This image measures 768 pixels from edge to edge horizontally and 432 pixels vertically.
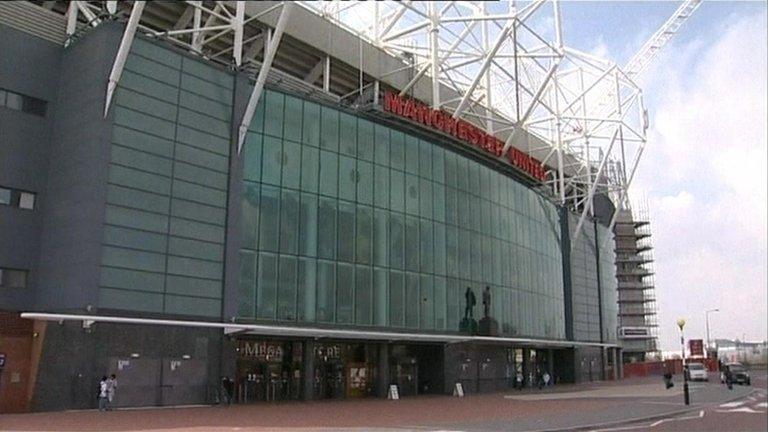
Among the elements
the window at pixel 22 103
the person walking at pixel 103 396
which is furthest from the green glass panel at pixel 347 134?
the person walking at pixel 103 396

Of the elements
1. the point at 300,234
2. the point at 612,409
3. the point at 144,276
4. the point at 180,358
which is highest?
the point at 300,234

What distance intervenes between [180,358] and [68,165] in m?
10.0

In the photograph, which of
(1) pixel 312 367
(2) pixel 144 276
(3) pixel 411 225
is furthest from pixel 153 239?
(3) pixel 411 225

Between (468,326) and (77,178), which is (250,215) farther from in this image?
(468,326)

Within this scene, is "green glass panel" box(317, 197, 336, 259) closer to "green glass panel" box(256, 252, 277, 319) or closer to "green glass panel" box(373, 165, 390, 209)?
"green glass panel" box(256, 252, 277, 319)

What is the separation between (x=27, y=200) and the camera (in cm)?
3275

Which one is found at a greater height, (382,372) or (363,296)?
(363,296)

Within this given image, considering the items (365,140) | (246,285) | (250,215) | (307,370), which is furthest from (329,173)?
(307,370)

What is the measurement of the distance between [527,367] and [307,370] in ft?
92.6

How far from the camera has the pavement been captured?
24.2 meters

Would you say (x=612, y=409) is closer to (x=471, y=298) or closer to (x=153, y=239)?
(x=471, y=298)

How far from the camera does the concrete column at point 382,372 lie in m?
45.1

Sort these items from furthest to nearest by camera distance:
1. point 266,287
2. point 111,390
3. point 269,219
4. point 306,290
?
point 306,290 → point 269,219 → point 266,287 → point 111,390

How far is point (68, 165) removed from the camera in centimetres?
3291
